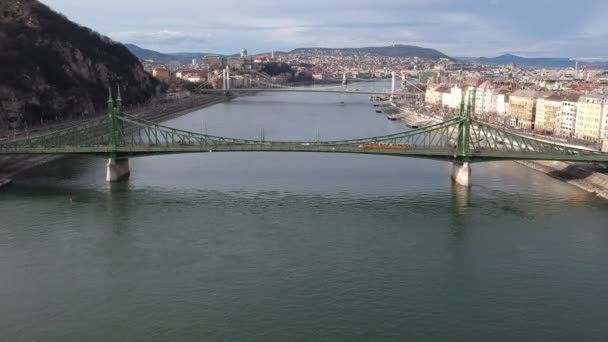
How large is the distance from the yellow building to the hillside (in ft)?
135

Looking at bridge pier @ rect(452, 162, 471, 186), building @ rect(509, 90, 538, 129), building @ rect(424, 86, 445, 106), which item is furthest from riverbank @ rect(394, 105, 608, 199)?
building @ rect(424, 86, 445, 106)

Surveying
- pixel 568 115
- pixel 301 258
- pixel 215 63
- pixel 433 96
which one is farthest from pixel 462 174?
pixel 215 63

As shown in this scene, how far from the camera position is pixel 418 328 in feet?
46.2

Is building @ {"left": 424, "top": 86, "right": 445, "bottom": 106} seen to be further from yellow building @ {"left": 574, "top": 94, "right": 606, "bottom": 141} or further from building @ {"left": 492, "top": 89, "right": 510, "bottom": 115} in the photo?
yellow building @ {"left": 574, "top": 94, "right": 606, "bottom": 141}

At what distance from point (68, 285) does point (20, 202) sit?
427 inches

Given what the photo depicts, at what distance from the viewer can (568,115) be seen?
44.5 meters

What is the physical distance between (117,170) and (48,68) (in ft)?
94.8

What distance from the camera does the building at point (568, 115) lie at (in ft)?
144

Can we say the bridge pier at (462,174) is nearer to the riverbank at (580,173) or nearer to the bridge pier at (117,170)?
the riverbank at (580,173)

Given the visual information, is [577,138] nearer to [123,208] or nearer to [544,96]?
[544,96]

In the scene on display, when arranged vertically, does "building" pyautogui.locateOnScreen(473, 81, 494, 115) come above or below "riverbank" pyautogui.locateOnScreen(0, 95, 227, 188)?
Result: above

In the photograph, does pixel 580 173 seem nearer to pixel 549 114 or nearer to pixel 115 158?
pixel 549 114

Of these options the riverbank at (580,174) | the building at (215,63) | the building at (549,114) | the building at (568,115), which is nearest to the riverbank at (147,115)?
the riverbank at (580,174)

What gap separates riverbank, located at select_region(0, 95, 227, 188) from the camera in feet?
105
